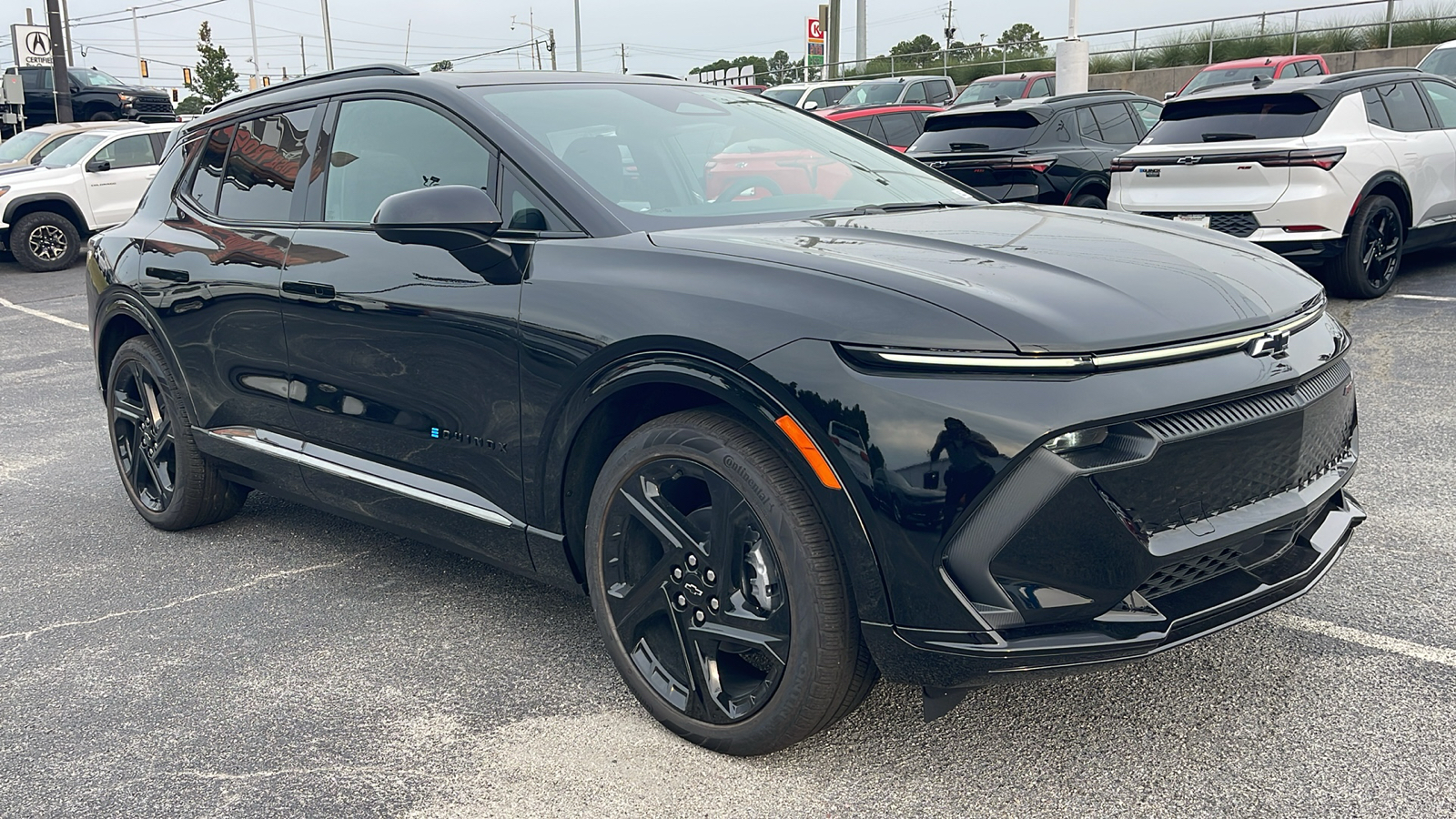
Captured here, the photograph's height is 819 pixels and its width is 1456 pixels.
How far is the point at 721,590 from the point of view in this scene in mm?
2752

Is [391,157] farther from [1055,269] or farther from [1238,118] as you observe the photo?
[1238,118]

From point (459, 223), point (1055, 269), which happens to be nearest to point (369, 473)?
point (459, 223)

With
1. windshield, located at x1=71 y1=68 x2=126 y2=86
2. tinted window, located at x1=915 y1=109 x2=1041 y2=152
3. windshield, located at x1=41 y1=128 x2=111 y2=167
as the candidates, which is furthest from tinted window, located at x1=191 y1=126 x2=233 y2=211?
windshield, located at x1=71 y1=68 x2=126 y2=86

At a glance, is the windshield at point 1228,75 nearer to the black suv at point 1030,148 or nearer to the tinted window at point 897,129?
the tinted window at point 897,129

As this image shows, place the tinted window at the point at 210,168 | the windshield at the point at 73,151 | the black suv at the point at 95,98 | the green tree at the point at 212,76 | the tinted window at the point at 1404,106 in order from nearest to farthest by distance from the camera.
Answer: the tinted window at the point at 210,168 → the tinted window at the point at 1404,106 → the windshield at the point at 73,151 → the black suv at the point at 95,98 → the green tree at the point at 212,76

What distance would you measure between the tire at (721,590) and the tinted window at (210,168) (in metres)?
2.36

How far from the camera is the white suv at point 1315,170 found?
8086 millimetres

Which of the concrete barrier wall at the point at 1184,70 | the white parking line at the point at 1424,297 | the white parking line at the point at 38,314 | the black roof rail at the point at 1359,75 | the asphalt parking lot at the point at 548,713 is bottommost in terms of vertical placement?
the white parking line at the point at 38,314

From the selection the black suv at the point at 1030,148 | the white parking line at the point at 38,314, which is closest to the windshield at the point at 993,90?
the black suv at the point at 1030,148

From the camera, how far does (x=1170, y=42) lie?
100 feet

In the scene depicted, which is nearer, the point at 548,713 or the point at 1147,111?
the point at 548,713

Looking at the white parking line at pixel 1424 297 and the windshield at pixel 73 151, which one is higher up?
the windshield at pixel 73 151

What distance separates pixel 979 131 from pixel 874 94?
1147 centimetres

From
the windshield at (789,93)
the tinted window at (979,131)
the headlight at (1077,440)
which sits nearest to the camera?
the headlight at (1077,440)
